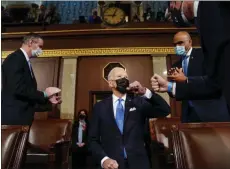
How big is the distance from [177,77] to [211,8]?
505 mm

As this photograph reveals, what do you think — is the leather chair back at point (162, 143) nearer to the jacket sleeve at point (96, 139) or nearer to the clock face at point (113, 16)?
the jacket sleeve at point (96, 139)

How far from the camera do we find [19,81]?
199 centimetres

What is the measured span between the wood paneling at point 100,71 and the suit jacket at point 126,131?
7.67ft

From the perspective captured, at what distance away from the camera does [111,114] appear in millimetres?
1827

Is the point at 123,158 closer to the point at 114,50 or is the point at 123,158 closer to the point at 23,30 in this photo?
the point at 114,50

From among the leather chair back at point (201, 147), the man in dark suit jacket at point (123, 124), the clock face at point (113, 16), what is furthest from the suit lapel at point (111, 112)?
the clock face at point (113, 16)

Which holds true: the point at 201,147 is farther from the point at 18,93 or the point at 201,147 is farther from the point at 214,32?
the point at 18,93

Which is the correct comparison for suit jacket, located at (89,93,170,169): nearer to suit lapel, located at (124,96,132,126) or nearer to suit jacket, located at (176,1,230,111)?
suit lapel, located at (124,96,132,126)

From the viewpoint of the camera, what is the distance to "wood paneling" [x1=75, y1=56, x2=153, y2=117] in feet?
13.9

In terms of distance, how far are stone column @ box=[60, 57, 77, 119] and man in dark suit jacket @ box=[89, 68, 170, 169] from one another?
2243 millimetres

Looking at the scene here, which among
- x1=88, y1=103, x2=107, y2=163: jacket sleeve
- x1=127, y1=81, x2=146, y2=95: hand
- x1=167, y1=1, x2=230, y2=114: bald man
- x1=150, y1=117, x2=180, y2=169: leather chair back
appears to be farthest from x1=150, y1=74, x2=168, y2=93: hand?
x1=150, y1=117, x2=180, y2=169: leather chair back

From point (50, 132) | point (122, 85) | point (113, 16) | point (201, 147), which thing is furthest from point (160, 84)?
point (113, 16)

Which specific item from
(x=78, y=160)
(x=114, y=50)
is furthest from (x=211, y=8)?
(x=114, y=50)

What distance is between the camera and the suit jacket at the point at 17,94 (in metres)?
1.95
